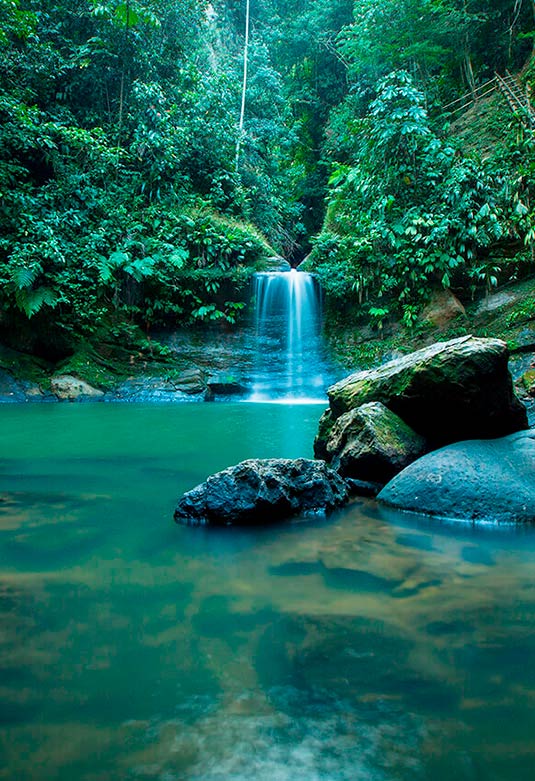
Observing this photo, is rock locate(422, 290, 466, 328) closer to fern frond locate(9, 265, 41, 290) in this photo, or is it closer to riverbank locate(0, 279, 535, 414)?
riverbank locate(0, 279, 535, 414)

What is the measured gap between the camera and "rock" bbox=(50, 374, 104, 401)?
12.1m

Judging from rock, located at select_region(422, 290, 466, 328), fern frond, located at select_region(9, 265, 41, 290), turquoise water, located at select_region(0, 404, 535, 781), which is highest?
fern frond, located at select_region(9, 265, 41, 290)

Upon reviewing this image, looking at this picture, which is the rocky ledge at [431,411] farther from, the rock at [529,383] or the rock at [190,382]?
the rock at [190,382]

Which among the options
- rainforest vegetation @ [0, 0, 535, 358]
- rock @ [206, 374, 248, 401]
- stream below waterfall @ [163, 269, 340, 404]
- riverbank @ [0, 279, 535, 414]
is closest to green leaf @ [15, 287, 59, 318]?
rainforest vegetation @ [0, 0, 535, 358]

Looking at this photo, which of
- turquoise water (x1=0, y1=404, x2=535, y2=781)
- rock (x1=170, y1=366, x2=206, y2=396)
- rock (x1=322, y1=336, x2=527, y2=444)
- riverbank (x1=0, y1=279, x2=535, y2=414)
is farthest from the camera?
rock (x1=170, y1=366, x2=206, y2=396)

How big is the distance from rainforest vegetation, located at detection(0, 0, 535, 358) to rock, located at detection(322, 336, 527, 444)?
866cm

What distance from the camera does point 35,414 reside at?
31.3 ft

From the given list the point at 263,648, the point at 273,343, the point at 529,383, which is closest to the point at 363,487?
the point at 263,648

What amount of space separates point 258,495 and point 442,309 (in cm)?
1096

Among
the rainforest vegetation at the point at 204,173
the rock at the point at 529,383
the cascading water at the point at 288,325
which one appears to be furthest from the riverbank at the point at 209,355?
the rock at the point at 529,383

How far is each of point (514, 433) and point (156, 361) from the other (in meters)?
10.6

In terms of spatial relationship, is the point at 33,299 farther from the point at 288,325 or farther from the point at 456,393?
the point at 456,393

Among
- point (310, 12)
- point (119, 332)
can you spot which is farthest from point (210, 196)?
point (310, 12)

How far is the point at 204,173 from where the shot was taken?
17031 millimetres
